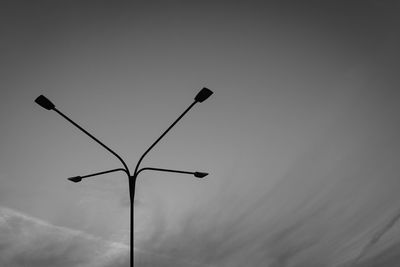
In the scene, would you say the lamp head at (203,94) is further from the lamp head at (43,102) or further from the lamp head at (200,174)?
the lamp head at (43,102)

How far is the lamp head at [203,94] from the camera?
10969 mm

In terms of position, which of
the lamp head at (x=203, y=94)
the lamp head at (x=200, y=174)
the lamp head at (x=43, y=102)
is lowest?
the lamp head at (x=43, y=102)

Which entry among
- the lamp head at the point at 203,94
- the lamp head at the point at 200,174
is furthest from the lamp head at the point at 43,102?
the lamp head at the point at 200,174

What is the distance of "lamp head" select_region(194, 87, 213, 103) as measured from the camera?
10969 mm

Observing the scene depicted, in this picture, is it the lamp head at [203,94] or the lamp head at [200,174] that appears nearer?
the lamp head at [203,94]

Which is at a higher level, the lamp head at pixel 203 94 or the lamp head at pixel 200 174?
the lamp head at pixel 203 94

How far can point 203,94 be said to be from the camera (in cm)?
1105

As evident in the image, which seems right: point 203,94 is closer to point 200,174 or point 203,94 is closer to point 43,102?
point 200,174

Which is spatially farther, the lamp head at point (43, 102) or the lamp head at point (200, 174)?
the lamp head at point (200, 174)

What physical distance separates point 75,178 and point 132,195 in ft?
10.9

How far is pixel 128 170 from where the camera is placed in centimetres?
1140

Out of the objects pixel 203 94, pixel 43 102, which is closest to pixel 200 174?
pixel 203 94

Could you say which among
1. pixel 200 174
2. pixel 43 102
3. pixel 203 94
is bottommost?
pixel 43 102

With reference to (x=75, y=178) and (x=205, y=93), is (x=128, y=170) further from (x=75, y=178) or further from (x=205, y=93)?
(x=205, y=93)
